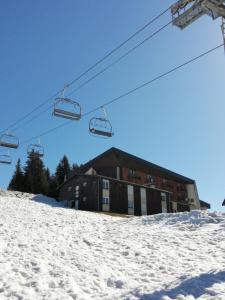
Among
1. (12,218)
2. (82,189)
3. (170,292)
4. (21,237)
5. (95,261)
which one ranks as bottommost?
(170,292)

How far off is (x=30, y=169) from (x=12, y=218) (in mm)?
58921

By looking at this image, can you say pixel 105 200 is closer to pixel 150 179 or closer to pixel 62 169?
pixel 150 179

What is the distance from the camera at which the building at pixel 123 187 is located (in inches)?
2160

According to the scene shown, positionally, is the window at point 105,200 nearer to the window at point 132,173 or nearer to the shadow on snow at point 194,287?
the window at point 132,173

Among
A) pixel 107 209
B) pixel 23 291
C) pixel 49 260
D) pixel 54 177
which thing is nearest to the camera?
pixel 23 291

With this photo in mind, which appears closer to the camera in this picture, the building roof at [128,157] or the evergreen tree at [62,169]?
the building roof at [128,157]

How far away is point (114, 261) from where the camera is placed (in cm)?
1425

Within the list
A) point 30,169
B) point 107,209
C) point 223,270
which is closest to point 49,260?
point 223,270

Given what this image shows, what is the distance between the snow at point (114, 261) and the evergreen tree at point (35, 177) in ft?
189

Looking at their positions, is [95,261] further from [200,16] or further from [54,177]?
[54,177]

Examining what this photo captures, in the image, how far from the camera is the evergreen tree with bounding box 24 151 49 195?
7975 centimetres

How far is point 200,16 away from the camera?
41.4ft

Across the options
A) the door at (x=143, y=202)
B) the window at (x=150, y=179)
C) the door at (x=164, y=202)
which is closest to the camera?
the door at (x=143, y=202)

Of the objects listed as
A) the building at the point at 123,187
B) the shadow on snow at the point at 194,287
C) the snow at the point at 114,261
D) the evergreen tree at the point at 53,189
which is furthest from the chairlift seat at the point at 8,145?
the evergreen tree at the point at 53,189
